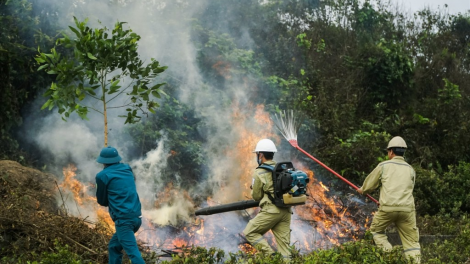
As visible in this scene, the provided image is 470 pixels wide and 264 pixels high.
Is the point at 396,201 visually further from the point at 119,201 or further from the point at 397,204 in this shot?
the point at 119,201

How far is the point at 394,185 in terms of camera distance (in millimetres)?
8055

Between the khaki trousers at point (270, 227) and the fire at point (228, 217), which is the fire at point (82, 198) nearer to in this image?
the fire at point (228, 217)

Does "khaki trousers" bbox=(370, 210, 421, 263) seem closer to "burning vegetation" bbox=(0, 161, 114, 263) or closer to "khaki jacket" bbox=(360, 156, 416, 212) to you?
"khaki jacket" bbox=(360, 156, 416, 212)

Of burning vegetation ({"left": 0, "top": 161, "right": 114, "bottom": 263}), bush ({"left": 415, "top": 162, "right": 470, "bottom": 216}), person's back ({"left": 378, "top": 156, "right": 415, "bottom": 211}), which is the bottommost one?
bush ({"left": 415, "top": 162, "right": 470, "bottom": 216})

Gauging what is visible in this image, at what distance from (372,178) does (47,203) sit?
5076 mm

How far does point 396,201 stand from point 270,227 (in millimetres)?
1851

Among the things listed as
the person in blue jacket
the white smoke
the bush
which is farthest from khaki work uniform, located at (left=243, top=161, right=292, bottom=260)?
the bush

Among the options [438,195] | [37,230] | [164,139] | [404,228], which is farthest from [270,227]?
[438,195]

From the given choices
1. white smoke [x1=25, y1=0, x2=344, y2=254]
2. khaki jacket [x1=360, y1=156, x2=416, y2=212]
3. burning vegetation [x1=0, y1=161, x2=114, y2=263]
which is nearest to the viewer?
burning vegetation [x1=0, y1=161, x2=114, y2=263]

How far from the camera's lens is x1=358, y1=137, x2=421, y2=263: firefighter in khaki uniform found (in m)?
7.98

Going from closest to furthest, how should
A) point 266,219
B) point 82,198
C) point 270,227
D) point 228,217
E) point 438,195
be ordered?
1. point 266,219
2. point 270,227
3. point 82,198
4. point 228,217
5. point 438,195

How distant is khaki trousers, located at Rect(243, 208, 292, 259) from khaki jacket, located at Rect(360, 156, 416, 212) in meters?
1.45

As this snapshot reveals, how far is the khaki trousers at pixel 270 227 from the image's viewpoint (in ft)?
24.5

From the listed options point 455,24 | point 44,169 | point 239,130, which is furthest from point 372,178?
point 455,24
